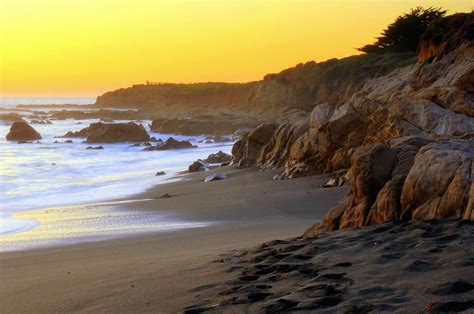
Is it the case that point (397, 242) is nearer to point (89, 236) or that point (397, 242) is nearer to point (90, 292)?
point (90, 292)

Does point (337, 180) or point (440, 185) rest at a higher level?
point (440, 185)

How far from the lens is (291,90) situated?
56.2 m

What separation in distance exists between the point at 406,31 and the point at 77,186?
75.8 ft

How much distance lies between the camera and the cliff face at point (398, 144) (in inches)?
247

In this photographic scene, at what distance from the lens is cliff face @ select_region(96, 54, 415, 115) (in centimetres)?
3922

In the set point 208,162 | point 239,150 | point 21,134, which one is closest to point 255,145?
point 239,150

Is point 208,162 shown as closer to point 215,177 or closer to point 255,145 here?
point 255,145

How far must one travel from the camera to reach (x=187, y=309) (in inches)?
176

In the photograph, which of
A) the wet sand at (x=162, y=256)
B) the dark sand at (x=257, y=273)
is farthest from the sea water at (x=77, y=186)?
the dark sand at (x=257, y=273)

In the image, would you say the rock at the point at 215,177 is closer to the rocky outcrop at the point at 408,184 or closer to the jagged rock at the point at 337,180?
the jagged rock at the point at 337,180

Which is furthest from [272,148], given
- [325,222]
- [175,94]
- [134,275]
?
[175,94]

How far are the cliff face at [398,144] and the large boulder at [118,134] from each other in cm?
1998

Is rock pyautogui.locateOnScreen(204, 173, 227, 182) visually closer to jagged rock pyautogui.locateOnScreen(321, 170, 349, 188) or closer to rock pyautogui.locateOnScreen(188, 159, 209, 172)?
rock pyautogui.locateOnScreen(188, 159, 209, 172)

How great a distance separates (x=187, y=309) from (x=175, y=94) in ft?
310
